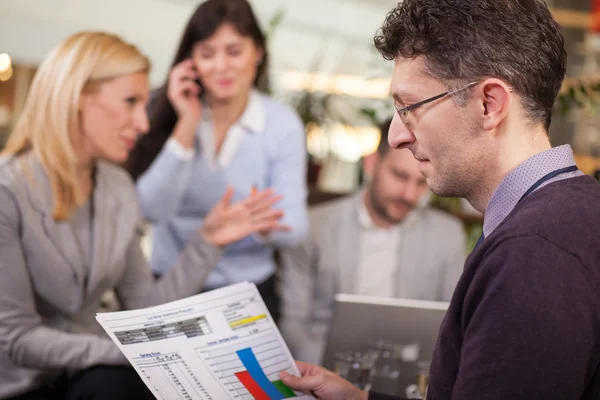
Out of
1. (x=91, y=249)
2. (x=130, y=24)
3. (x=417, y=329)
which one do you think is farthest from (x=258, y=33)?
(x=130, y=24)

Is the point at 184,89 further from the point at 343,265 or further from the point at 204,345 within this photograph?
the point at 204,345


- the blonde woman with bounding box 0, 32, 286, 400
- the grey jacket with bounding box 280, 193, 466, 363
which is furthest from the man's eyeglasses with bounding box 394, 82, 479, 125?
the grey jacket with bounding box 280, 193, 466, 363

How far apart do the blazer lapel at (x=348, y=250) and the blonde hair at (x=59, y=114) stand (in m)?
1.14

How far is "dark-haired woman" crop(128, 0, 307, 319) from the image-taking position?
249cm

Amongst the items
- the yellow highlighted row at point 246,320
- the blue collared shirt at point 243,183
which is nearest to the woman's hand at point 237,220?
the blue collared shirt at point 243,183

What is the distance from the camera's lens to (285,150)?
8.73 feet

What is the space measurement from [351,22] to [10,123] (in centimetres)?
247

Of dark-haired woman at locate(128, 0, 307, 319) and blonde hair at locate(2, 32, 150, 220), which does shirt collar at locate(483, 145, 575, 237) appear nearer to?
blonde hair at locate(2, 32, 150, 220)

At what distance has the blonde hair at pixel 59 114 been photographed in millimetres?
1838

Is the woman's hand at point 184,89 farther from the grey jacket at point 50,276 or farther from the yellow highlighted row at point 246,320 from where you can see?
the yellow highlighted row at point 246,320

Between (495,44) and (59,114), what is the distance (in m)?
1.17

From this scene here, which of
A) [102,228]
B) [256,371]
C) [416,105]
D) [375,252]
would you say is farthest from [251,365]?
[375,252]

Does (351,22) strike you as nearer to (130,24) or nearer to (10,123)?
(130,24)

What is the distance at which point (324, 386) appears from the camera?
53.7 inches
